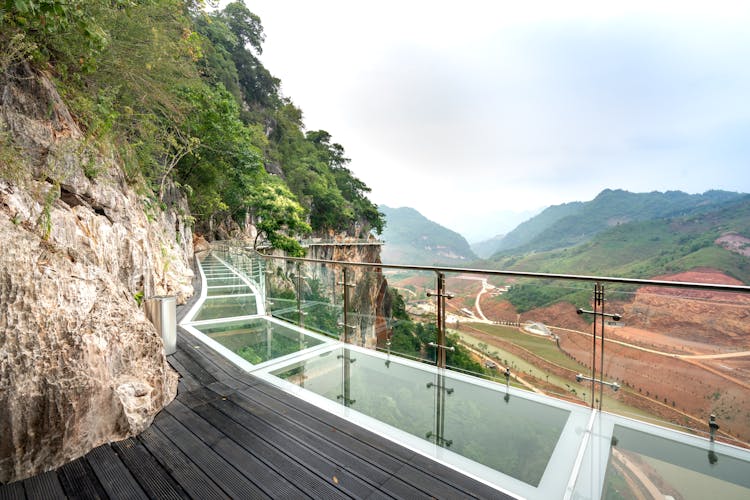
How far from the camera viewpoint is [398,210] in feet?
449

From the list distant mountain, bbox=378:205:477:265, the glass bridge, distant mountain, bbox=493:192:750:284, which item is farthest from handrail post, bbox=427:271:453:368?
distant mountain, bbox=378:205:477:265

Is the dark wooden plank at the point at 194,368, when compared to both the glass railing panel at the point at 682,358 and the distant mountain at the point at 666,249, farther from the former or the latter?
the distant mountain at the point at 666,249

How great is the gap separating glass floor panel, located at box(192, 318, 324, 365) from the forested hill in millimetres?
2271

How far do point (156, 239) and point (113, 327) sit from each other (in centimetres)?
554

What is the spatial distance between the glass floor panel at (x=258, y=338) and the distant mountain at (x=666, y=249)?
4271cm

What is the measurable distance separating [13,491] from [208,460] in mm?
809

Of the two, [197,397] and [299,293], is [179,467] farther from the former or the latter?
[299,293]

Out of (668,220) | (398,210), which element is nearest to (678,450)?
(668,220)

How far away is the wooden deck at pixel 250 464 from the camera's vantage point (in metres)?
1.52

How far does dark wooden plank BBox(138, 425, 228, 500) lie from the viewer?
1.52 metres

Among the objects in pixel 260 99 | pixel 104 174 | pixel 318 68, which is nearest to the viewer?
pixel 104 174

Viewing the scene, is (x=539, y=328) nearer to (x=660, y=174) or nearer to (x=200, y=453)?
(x=200, y=453)

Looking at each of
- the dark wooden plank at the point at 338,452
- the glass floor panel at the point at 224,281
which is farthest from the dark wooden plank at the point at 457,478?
the glass floor panel at the point at 224,281

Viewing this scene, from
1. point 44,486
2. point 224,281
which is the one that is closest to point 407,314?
point 44,486
